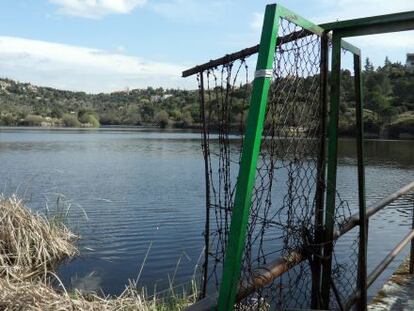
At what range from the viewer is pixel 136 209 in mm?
18656

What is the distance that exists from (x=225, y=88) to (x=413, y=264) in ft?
10.6

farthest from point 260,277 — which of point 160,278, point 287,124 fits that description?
point 160,278

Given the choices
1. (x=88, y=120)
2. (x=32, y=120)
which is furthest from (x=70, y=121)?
(x=32, y=120)

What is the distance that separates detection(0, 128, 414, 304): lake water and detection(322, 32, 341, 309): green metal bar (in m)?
7.04

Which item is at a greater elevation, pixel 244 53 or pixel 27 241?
pixel 244 53

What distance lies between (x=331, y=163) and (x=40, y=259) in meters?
8.49

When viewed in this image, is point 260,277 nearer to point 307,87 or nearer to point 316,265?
point 316,265

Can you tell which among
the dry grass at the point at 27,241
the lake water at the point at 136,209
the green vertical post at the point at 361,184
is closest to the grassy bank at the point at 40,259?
the dry grass at the point at 27,241

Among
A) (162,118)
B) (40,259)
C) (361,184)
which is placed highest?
(162,118)

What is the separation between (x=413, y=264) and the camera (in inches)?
221

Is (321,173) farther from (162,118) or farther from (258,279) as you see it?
(162,118)

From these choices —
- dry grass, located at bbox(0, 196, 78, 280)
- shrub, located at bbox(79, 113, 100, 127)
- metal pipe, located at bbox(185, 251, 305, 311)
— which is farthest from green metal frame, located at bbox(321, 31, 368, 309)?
shrub, located at bbox(79, 113, 100, 127)

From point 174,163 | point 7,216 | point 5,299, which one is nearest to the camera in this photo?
point 5,299

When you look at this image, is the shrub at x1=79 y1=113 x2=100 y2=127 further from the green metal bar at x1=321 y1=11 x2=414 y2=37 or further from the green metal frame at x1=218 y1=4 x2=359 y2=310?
the green metal frame at x1=218 y1=4 x2=359 y2=310
